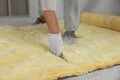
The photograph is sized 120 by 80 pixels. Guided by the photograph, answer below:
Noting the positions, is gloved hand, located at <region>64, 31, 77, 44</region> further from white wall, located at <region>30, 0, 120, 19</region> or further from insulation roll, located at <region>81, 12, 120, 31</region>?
white wall, located at <region>30, 0, 120, 19</region>

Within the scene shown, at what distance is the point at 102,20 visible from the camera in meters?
1.86

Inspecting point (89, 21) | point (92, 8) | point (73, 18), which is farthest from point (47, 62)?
point (92, 8)

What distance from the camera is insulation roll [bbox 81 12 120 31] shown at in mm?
1741

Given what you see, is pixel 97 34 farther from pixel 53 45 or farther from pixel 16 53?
pixel 16 53

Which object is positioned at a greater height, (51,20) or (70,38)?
(51,20)

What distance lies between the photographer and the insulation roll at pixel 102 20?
68.6 inches

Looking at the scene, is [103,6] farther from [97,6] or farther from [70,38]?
[70,38]

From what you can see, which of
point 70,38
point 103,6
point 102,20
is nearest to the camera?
point 70,38

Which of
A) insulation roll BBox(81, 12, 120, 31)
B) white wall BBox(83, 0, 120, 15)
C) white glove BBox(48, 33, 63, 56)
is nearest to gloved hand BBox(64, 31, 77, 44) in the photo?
white glove BBox(48, 33, 63, 56)

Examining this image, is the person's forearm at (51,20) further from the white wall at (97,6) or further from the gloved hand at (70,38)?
the white wall at (97,6)

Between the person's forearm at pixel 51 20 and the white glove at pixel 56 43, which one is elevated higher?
the person's forearm at pixel 51 20

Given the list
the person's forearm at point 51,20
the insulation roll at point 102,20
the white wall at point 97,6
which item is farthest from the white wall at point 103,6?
the person's forearm at point 51,20

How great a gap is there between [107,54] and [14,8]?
128 centimetres

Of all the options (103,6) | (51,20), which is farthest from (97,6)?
(51,20)
